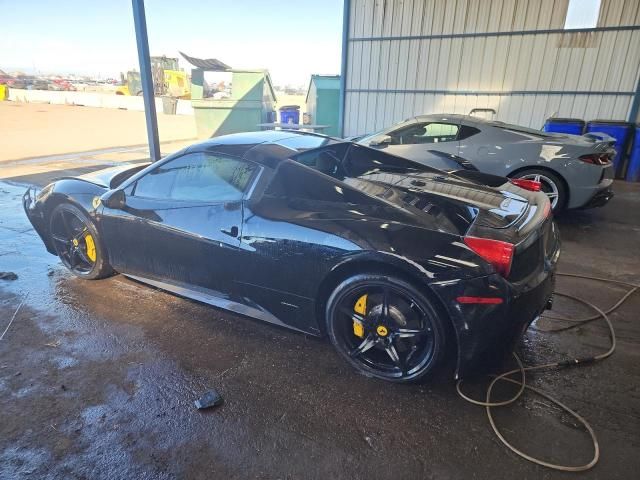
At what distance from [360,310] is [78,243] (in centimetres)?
271

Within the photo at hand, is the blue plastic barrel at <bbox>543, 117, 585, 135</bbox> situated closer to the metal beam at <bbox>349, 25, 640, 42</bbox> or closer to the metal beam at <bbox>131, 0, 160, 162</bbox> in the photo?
the metal beam at <bbox>349, 25, 640, 42</bbox>

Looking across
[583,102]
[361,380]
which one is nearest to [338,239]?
[361,380]

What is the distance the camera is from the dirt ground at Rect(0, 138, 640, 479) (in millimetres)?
1958

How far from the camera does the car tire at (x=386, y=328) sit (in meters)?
2.27

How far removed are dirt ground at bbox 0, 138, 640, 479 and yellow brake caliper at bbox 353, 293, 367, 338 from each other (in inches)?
11.3

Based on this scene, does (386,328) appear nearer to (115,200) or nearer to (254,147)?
(254,147)

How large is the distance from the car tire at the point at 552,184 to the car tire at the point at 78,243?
17.1 ft

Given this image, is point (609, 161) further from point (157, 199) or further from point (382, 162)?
point (157, 199)

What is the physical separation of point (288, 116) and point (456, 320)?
1430 centimetres

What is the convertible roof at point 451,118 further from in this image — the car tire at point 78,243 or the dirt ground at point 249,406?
the car tire at point 78,243

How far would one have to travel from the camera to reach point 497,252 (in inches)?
82.4

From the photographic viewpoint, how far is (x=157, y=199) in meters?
3.15

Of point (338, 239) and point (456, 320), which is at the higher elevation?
point (338, 239)

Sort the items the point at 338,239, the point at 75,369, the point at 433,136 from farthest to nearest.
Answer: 1. the point at 433,136
2. the point at 75,369
3. the point at 338,239
